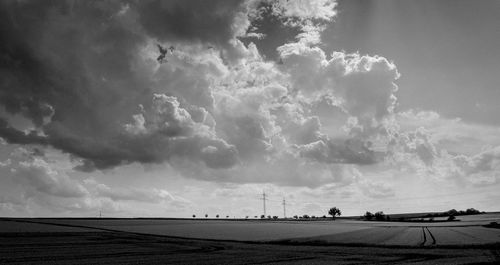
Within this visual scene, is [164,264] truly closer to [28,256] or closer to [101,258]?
[101,258]

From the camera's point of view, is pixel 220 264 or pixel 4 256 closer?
pixel 220 264

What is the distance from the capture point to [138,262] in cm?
3034

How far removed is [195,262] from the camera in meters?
30.8

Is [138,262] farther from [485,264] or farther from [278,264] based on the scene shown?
[485,264]

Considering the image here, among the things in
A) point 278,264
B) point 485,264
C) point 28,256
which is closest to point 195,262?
point 278,264

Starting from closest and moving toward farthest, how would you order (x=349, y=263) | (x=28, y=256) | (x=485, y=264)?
(x=485, y=264) < (x=349, y=263) < (x=28, y=256)

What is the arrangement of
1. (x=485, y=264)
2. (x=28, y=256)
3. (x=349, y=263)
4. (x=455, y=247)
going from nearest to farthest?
(x=485, y=264)
(x=349, y=263)
(x=28, y=256)
(x=455, y=247)

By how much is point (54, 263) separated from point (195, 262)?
990 centimetres

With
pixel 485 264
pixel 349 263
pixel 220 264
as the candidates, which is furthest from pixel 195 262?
pixel 485 264

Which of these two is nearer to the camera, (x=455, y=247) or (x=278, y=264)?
(x=278, y=264)

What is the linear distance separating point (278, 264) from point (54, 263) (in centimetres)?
1592

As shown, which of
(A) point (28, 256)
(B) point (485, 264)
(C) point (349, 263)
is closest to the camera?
(B) point (485, 264)

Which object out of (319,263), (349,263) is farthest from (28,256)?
(349,263)

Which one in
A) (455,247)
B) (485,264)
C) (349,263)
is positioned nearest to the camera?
(485,264)
